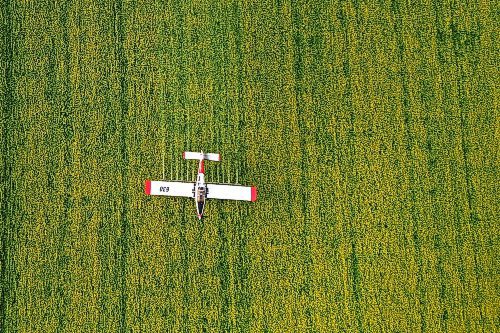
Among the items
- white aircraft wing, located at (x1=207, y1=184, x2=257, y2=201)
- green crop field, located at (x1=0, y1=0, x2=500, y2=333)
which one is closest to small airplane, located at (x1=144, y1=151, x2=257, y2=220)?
white aircraft wing, located at (x1=207, y1=184, x2=257, y2=201)

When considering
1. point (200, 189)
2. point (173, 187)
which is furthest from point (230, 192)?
point (173, 187)

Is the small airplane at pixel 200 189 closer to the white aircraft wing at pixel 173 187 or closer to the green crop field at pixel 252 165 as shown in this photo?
the white aircraft wing at pixel 173 187

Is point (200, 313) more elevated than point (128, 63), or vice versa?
point (128, 63)

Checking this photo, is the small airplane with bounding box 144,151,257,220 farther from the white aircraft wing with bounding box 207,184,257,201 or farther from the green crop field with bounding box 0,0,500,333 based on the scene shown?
the green crop field with bounding box 0,0,500,333

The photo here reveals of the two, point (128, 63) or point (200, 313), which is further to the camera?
point (128, 63)

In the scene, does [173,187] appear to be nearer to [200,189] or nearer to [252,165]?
[200,189]

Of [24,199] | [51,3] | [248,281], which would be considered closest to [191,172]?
[248,281]

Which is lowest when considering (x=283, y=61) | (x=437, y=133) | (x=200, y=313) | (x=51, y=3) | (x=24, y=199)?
(x=200, y=313)

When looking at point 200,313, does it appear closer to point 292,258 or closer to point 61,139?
point 292,258
